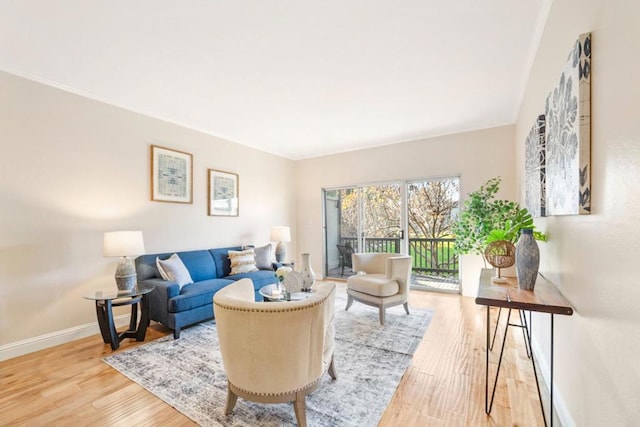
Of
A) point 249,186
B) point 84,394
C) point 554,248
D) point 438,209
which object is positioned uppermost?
point 249,186

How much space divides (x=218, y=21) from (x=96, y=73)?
1.61 meters

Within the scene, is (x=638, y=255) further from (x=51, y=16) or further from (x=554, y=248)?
(x=51, y=16)

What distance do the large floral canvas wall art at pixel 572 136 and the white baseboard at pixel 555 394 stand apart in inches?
44.8

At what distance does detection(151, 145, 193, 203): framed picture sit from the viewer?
378cm

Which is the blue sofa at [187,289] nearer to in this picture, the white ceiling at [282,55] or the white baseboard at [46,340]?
the white baseboard at [46,340]

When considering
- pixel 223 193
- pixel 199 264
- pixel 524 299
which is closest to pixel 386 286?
pixel 524 299

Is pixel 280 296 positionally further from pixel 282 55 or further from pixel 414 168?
pixel 414 168

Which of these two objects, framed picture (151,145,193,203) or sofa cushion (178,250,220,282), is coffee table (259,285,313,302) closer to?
sofa cushion (178,250,220,282)

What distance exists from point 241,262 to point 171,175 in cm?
160

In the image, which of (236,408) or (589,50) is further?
(236,408)

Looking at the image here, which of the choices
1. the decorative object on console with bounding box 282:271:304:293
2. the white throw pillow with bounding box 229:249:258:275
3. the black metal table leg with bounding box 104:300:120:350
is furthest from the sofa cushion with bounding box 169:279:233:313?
the decorative object on console with bounding box 282:271:304:293

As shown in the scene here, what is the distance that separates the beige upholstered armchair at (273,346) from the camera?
1.53 metres

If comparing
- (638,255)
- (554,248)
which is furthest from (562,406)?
(638,255)

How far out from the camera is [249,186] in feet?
17.1
